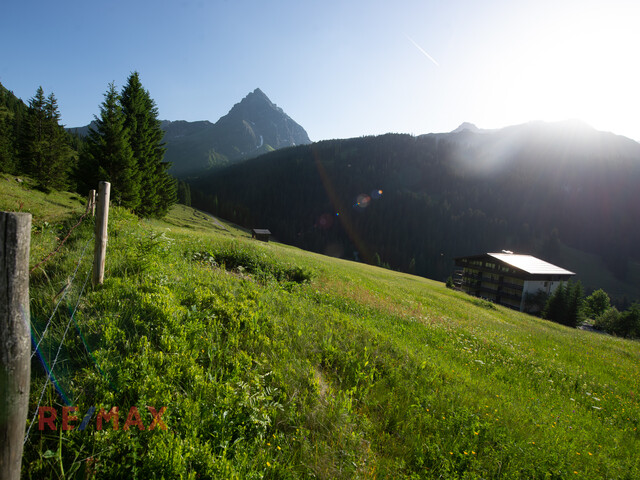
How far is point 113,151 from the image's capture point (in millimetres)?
26719

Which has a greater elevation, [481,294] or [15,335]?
[15,335]

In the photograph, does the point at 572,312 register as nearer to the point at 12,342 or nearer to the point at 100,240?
the point at 100,240

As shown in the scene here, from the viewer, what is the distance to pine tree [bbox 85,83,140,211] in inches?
1036

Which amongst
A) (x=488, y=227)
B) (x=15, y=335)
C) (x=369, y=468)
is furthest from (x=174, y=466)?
(x=488, y=227)

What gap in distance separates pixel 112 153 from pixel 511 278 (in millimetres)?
74249

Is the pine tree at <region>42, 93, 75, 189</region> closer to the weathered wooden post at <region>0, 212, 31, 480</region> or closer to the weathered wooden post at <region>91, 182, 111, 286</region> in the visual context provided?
the weathered wooden post at <region>91, 182, 111, 286</region>

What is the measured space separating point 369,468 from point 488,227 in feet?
668

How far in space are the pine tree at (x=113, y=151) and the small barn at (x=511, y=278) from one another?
69.9 metres

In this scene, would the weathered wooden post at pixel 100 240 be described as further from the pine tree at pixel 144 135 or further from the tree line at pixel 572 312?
the tree line at pixel 572 312

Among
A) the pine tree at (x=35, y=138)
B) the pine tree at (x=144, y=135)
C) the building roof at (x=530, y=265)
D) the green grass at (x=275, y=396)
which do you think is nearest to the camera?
the green grass at (x=275, y=396)

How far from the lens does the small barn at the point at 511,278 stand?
5919 centimetres

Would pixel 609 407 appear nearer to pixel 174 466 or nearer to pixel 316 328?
pixel 316 328

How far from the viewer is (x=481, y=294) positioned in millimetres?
68125

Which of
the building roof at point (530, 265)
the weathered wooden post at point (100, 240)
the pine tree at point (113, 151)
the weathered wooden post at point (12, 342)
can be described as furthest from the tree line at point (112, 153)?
the building roof at point (530, 265)
